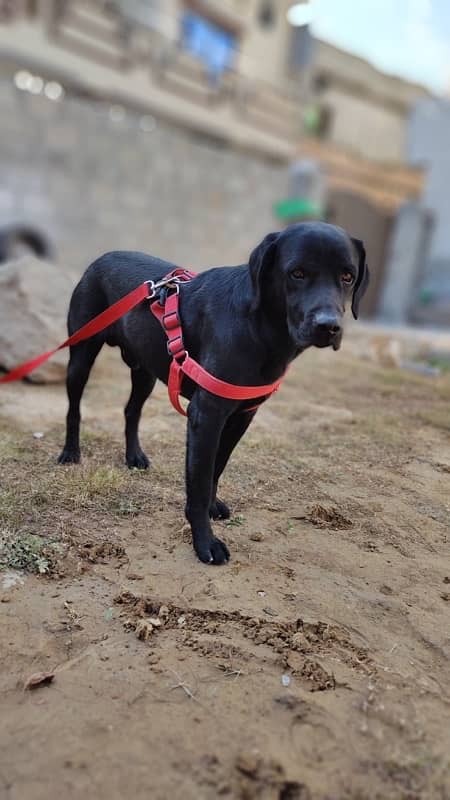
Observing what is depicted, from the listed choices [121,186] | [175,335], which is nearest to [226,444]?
[175,335]

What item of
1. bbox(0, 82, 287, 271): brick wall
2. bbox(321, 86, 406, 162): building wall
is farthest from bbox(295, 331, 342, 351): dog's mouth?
bbox(321, 86, 406, 162): building wall

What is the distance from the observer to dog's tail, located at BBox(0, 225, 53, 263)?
374 inches

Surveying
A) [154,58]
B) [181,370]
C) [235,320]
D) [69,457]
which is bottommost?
[69,457]

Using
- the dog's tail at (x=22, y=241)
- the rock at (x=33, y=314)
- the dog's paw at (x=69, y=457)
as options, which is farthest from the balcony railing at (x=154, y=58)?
the dog's paw at (x=69, y=457)

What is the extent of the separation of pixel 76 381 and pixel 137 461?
561 mm

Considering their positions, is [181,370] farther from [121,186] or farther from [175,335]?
[121,186]

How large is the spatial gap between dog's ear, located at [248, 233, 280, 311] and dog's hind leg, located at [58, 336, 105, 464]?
1.27 metres

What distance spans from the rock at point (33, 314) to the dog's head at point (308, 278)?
3233 millimetres

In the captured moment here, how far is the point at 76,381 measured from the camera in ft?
11.5

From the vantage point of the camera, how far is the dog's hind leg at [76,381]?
348cm

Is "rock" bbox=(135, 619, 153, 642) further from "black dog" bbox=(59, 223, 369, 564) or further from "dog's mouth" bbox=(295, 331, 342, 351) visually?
"dog's mouth" bbox=(295, 331, 342, 351)

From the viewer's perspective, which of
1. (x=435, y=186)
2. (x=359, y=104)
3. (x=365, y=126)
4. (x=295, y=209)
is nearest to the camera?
(x=295, y=209)

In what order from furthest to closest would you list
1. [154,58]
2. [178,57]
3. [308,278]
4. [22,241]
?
1. [178,57]
2. [154,58]
3. [22,241]
4. [308,278]

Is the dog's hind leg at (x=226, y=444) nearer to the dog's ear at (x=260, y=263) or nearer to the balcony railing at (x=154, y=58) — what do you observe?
the dog's ear at (x=260, y=263)
